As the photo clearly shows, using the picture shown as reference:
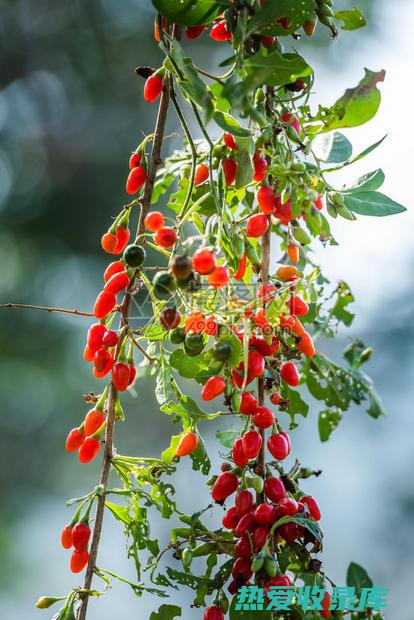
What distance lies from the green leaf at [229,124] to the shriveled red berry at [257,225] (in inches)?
2.8

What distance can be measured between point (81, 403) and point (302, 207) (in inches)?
69.1

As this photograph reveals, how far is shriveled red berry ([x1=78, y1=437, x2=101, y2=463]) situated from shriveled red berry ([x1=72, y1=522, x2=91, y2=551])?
58mm

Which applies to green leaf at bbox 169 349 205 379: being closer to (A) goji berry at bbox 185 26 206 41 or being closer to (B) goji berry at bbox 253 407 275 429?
(B) goji berry at bbox 253 407 275 429

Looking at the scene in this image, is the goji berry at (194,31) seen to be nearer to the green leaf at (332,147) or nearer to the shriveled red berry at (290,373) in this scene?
the green leaf at (332,147)

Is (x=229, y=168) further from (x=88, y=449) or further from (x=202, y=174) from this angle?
(x=88, y=449)

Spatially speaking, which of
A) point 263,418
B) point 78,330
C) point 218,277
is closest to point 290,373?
point 263,418

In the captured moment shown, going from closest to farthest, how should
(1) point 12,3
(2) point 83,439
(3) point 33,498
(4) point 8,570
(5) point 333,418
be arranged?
(2) point 83,439 < (5) point 333,418 < (4) point 8,570 < (3) point 33,498 < (1) point 12,3

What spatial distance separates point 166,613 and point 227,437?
0.58ft

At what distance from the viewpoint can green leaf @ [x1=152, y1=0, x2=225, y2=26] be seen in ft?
1.83

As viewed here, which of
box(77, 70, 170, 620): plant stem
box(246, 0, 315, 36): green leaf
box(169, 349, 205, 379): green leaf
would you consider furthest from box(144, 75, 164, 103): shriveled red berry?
box(169, 349, 205, 379): green leaf

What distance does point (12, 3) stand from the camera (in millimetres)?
2705

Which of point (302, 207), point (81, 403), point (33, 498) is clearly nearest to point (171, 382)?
point (302, 207)

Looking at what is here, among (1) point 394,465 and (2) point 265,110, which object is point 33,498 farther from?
(2) point 265,110

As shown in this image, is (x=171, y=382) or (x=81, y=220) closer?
(x=171, y=382)
